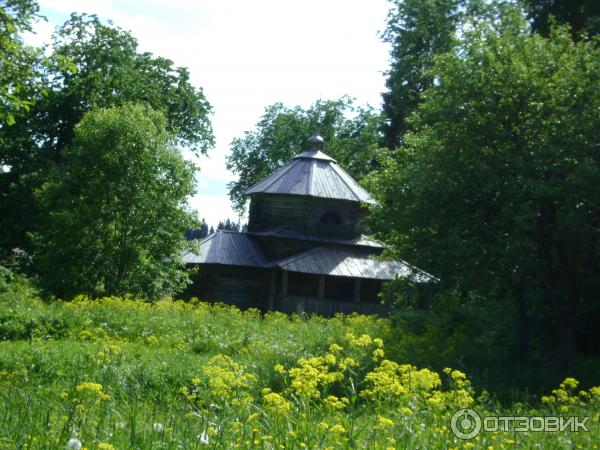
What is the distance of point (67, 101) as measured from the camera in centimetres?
3622

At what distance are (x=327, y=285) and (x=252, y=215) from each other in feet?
18.3

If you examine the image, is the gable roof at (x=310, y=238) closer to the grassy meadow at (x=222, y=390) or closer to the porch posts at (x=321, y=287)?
the porch posts at (x=321, y=287)

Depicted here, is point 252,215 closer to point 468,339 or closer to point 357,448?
point 468,339

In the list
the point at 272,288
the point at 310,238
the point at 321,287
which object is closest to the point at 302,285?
the point at 272,288

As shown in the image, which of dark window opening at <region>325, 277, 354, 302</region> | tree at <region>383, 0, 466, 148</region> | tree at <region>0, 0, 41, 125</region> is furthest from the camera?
tree at <region>383, 0, 466, 148</region>

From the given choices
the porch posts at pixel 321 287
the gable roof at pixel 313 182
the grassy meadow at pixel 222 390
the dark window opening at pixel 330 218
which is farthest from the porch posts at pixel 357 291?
the grassy meadow at pixel 222 390

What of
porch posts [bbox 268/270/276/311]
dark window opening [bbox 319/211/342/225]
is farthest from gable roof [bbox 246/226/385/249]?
porch posts [bbox 268/270/276/311]

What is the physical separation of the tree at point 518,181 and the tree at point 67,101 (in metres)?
19.8

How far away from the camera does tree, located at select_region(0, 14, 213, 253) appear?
3503 centimetres

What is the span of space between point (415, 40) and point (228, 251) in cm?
1571

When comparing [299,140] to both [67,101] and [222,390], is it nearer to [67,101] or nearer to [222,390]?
[67,101]

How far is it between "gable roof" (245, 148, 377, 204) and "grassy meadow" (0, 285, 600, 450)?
51.3ft

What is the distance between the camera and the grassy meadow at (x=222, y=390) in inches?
206

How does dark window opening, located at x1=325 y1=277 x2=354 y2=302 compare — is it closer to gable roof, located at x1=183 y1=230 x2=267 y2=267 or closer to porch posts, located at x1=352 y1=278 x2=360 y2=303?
porch posts, located at x1=352 y1=278 x2=360 y2=303
